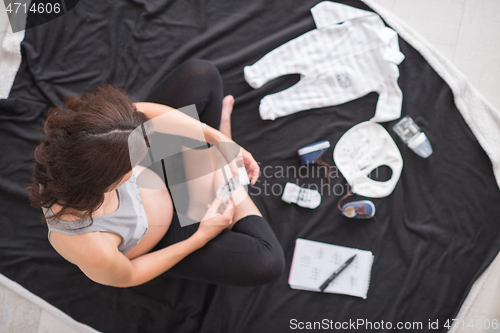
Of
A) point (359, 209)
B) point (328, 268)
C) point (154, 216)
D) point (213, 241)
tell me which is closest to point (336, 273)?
point (328, 268)

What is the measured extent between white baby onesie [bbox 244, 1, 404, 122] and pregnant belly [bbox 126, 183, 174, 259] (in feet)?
1.75

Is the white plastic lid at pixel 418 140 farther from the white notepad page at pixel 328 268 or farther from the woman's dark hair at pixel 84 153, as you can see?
the woman's dark hair at pixel 84 153

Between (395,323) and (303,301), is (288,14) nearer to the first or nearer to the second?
(303,301)

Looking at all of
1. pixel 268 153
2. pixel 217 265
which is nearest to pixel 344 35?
pixel 268 153

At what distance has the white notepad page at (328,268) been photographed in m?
1.20

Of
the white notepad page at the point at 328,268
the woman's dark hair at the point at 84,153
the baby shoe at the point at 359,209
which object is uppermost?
the woman's dark hair at the point at 84,153

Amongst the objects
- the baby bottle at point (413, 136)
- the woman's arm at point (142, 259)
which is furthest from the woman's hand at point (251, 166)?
the baby bottle at point (413, 136)

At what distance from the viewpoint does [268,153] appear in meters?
1.25

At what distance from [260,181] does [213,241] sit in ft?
1.18

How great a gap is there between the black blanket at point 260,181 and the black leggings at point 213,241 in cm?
22

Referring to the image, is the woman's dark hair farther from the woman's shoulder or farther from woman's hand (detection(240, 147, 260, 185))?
woman's hand (detection(240, 147, 260, 185))

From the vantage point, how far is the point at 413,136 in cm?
122

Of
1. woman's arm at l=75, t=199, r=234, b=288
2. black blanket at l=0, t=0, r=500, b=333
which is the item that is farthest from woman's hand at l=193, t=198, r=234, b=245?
black blanket at l=0, t=0, r=500, b=333

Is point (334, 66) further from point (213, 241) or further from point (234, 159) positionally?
point (213, 241)
